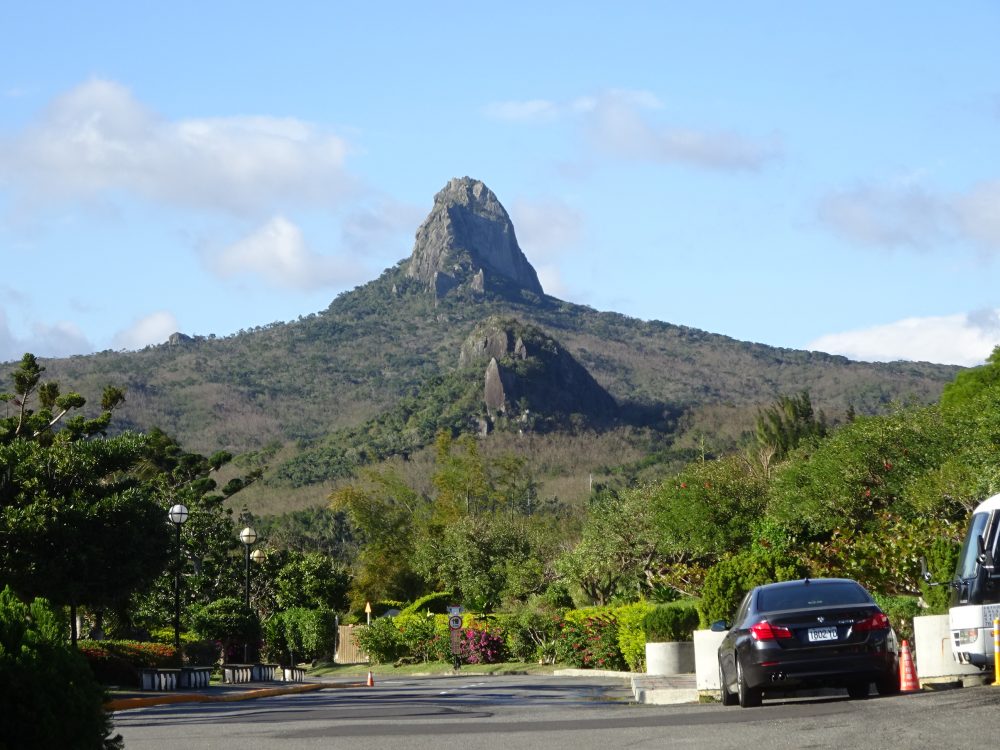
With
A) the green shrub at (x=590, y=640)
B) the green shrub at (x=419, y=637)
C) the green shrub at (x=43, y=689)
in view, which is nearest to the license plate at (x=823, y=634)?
the green shrub at (x=43, y=689)

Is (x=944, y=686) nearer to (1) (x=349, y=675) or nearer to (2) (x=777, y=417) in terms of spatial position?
(1) (x=349, y=675)

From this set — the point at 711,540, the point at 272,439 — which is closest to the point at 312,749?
the point at 711,540

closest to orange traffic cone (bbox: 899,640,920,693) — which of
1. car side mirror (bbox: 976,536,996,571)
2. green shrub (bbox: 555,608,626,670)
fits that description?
car side mirror (bbox: 976,536,996,571)

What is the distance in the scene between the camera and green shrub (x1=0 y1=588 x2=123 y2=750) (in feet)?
29.7

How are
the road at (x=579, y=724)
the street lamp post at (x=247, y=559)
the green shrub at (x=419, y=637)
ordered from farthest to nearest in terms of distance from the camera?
the green shrub at (x=419, y=637) → the street lamp post at (x=247, y=559) → the road at (x=579, y=724)

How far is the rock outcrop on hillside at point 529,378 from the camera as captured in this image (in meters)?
159

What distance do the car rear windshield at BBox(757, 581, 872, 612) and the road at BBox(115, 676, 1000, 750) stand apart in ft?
3.62

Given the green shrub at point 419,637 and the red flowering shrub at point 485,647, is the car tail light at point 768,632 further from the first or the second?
the green shrub at point 419,637

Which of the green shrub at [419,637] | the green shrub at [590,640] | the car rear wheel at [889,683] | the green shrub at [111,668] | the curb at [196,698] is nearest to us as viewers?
the car rear wheel at [889,683]

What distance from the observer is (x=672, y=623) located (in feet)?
92.5

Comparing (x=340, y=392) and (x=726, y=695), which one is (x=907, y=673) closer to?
(x=726, y=695)

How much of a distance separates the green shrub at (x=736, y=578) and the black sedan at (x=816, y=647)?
944 centimetres

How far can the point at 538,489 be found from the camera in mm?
127312

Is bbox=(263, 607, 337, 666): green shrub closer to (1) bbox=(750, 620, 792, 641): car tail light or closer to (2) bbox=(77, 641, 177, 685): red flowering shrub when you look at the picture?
(2) bbox=(77, 641, 177, 685): red flowering shrub
